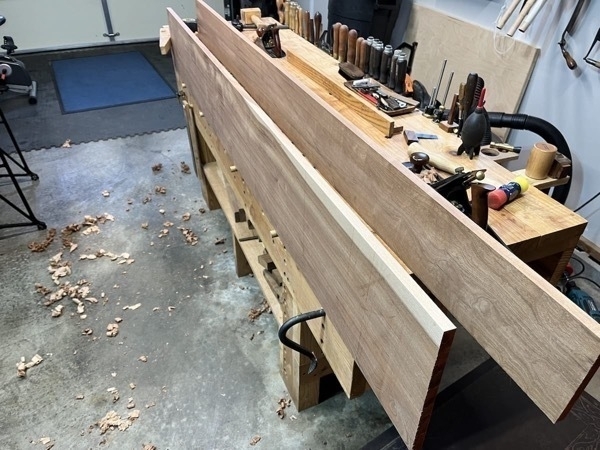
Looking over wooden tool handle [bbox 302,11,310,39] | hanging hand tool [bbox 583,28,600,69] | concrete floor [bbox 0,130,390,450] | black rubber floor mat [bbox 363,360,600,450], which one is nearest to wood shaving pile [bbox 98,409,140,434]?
concrete floor [bbox 0,130,390,450]

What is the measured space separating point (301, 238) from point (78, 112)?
12.5 ft

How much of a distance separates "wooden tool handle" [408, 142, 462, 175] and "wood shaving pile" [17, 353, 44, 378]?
1.86 metres

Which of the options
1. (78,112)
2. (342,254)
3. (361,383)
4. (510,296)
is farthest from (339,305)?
(78,112)

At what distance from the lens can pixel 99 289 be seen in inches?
87.5

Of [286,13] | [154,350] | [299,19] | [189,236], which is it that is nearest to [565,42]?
[299,19]

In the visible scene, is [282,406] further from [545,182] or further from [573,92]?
[573,92]

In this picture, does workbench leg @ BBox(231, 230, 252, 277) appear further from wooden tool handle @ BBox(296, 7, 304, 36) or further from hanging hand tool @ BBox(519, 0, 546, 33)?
hanging hand tool @ BBox(519, 0, 546, 33)

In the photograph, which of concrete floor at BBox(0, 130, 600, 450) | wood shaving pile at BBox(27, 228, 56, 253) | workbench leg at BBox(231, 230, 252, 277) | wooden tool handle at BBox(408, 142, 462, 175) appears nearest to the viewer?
wooden tool handle at BBox(408, 142, 462, 175)

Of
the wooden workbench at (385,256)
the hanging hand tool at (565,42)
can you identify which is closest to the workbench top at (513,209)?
the wooden workbench at (385,256)

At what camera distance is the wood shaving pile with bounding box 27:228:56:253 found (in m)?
2.45

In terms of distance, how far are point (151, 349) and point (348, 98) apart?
143 centimetres

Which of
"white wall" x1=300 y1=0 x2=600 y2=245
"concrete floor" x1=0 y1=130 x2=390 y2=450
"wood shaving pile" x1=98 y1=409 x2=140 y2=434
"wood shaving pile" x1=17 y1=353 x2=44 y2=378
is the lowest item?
→ "wood shaving pile" x1=17 y1=353 x2=44 y2=378

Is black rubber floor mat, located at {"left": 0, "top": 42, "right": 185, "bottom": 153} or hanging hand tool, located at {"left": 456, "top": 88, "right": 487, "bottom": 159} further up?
hanging hand tool, located at {"left": 456, "top": 88, "right": 487, "bottom": 159}

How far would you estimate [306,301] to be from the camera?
1205mm
